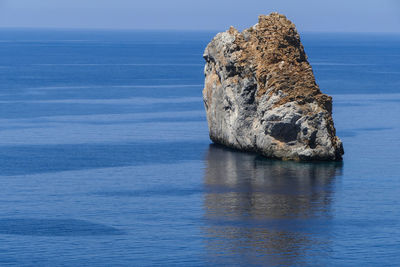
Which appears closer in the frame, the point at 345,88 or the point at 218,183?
the point at 218,183

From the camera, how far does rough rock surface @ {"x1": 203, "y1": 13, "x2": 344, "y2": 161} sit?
258ft

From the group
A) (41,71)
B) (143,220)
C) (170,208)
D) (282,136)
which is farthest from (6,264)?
(41,71)

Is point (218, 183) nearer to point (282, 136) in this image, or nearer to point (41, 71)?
point (282, 136)

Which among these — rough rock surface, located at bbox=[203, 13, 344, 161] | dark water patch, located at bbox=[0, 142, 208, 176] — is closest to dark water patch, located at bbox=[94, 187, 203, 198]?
dark water patch, located at bbox=[0, 142, 208, 176]

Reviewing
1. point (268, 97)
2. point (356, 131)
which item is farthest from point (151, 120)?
point (268, 97)

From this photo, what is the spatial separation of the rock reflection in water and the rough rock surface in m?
1.73

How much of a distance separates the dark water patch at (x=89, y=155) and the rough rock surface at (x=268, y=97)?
15.3ft

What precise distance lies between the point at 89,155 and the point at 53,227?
27343 millimetres

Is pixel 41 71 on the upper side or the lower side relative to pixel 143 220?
upper

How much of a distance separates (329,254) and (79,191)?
2344 centimetres

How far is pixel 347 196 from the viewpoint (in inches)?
2670

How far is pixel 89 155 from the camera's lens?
84875 millimetres

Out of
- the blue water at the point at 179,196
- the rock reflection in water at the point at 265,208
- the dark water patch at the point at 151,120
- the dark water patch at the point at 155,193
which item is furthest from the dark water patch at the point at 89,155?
the dark water patch at the point at 151,120

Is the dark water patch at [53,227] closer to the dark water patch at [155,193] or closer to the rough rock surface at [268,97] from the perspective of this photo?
the dark water patch at [155,193]
